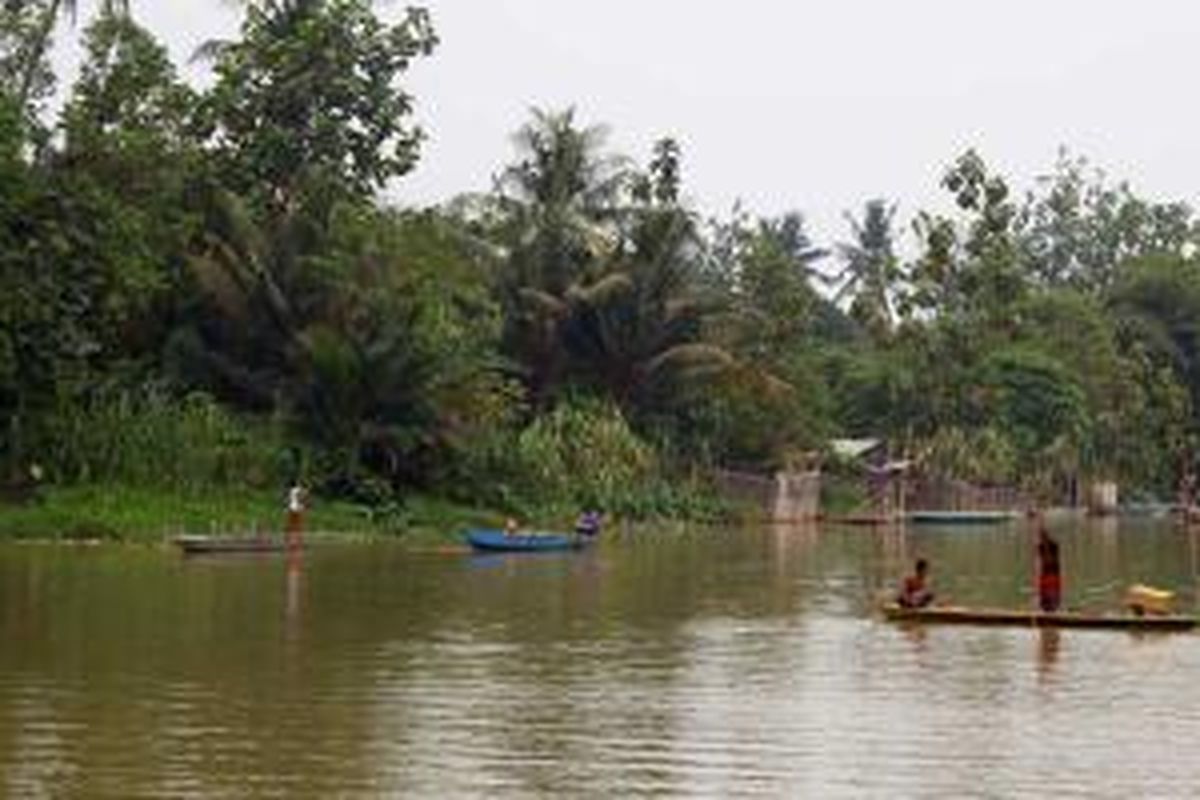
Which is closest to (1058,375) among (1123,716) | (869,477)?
(869,477)

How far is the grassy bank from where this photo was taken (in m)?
35.4

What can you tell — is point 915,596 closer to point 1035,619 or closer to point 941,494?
point 1035,619

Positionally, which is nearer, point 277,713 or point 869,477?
point 277,713

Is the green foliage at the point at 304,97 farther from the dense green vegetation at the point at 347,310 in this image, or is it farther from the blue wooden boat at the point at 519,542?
the blue wooden boat at the point at 519,542

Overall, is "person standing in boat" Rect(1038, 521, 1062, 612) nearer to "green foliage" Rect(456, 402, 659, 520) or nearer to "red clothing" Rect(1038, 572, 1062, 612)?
"red clothing" Rect(1038, 572, 1062, 612)

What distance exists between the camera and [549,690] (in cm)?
1734


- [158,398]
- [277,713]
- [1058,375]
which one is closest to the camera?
[277,713]

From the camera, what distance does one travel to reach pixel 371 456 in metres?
43.5

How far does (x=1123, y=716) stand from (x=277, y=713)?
6291mm

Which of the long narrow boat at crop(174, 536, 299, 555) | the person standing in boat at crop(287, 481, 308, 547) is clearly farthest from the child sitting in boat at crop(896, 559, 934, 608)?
the person standing in boat at crop(287, 481, 308, 547)

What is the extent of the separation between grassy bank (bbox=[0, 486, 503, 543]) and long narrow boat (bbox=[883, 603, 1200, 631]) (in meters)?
15.7

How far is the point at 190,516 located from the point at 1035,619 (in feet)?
59.8

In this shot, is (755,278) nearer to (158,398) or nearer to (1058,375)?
(1058,375)

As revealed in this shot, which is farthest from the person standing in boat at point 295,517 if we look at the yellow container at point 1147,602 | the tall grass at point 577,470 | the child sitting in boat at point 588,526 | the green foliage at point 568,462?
the yellow container at point 1147,602
